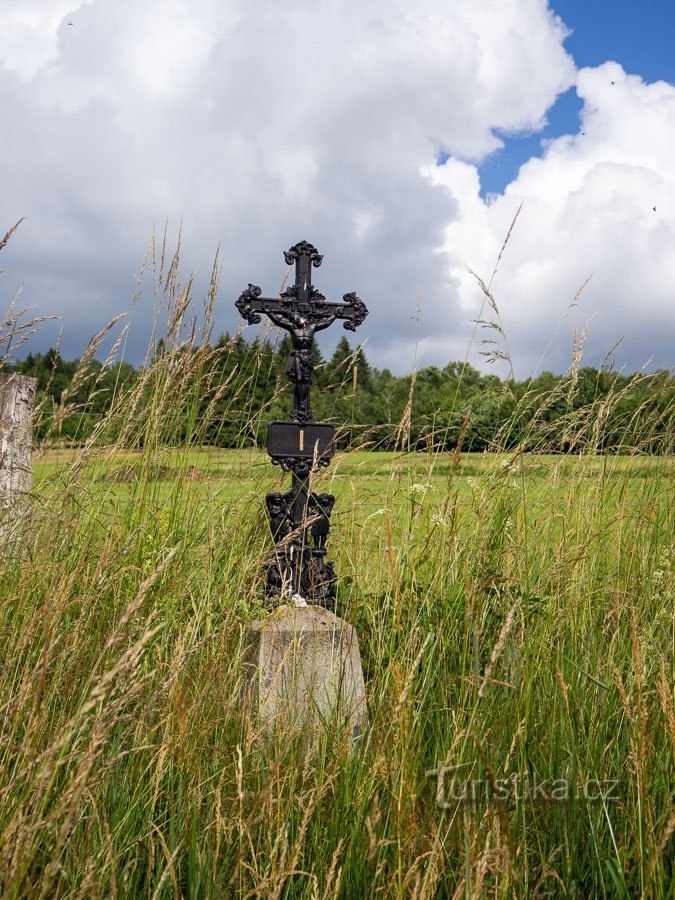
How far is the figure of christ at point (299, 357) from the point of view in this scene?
2.98 meters

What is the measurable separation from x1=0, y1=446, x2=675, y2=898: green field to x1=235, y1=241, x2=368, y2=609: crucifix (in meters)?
0.16

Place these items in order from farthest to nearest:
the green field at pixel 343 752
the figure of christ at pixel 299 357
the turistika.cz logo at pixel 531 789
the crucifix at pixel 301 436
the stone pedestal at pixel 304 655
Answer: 1. the figure of christ at pixel 299 357
2. the crucifix at pixel 301 436
3. the stone pedestal at pixel 304 655
4. the turistika.cz logo at pixel 531 789
5. the green field at pixel 343 752

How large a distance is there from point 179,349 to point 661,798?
232cm

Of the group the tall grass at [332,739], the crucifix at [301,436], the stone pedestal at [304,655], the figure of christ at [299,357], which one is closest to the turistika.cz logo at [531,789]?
the tall grass at [332,739]

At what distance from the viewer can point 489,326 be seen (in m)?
2.43

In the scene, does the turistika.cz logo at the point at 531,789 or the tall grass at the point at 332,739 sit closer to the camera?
the tall grass at the point at 332,739

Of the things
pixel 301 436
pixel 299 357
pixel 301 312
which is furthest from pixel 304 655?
pixel 301 312

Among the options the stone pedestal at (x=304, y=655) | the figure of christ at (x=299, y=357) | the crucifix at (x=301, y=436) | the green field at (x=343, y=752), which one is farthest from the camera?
the figure of christ at (x=299, y=357)

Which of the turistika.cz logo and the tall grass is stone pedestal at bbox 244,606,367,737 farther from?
the turistika.cz logo

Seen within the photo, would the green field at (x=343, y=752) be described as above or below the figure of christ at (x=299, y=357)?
below

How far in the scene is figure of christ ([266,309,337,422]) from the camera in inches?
117

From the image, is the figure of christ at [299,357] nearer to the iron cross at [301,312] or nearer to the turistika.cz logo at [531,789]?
the iron cross at [301,312]

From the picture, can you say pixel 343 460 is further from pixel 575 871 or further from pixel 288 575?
pixel 575 871

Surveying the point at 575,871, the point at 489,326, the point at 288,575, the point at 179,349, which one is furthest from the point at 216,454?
the point at 575,871
